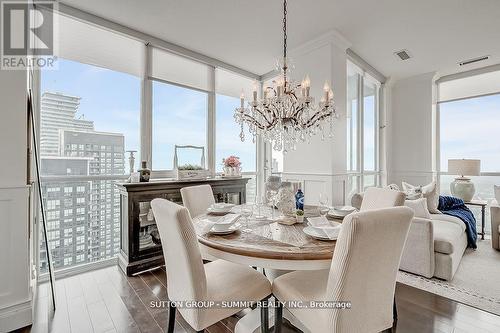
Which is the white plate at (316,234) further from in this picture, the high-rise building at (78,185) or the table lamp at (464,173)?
the table lamp at (464,173)

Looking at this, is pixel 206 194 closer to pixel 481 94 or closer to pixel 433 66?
pixel 433 66

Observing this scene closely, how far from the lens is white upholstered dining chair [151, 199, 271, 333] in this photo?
1.22 meters

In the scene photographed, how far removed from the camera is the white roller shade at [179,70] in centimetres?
338

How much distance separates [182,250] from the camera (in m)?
1.24

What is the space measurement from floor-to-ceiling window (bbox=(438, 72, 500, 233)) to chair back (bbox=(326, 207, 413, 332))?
15.7 feet

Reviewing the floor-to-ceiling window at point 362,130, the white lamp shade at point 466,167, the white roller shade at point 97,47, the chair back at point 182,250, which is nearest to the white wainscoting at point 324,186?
the floor-to-ceiling window at point 362,130

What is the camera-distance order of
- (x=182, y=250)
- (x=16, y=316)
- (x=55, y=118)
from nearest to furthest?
(x=182, y=250) < (x=16, y=316) < (x=55, y=118)

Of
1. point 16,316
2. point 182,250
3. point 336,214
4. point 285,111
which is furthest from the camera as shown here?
point 285,111

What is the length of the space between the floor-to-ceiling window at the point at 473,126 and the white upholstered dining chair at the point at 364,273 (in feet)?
15.6

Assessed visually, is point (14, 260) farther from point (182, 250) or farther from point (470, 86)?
point (470, 86)

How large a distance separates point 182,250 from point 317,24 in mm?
3138

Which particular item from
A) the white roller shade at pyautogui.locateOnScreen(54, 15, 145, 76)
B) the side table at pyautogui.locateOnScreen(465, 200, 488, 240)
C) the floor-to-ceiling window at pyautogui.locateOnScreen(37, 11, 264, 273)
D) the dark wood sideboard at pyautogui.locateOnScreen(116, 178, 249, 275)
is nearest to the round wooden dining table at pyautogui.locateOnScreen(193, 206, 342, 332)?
the floor-to-ceiling window at pyautogui.locateOnScreen(37, 11, 264, 273)

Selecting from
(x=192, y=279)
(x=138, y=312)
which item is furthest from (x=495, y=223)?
(x=138, y=312)

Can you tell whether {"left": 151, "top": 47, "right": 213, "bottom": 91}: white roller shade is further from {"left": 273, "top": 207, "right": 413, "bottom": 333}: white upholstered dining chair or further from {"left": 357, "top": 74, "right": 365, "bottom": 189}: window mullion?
{"left": 273, "top": 207, "right": 413, "bottom": 333}: white upholstered dining chair
